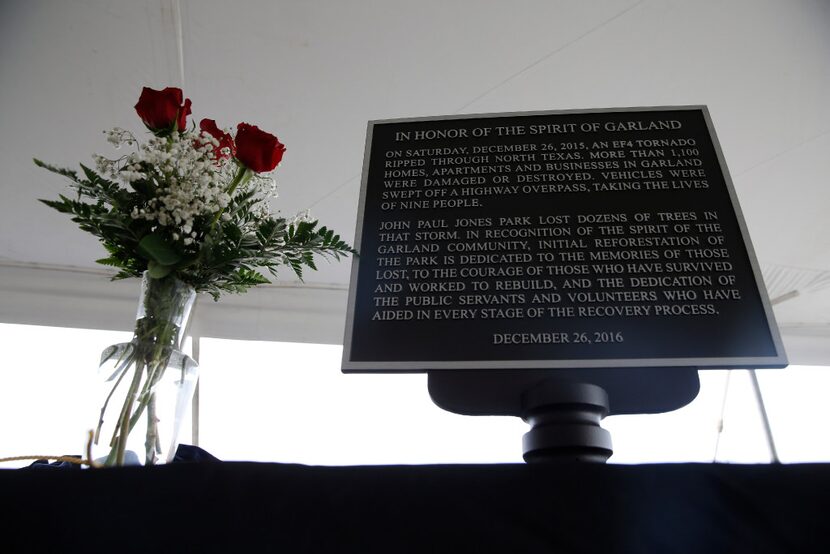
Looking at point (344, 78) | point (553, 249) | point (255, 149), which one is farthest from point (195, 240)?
point (344, 78)

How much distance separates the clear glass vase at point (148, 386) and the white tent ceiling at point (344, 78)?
1432 millimetres

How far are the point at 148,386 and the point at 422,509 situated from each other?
534 mm

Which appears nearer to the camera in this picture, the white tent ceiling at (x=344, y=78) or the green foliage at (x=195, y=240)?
the green foliage at (x=195, y=240)

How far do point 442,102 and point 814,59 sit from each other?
1.43 metres

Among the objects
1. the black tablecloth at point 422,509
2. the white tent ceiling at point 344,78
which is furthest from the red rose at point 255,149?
the white tent ceiling at point 344,78

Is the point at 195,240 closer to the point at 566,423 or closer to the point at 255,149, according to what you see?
the point at 255,149

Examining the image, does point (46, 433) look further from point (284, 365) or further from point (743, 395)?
point (743, 395)

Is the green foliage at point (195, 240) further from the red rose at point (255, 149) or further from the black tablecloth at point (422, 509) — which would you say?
the black tablecloth at point (422, 509)

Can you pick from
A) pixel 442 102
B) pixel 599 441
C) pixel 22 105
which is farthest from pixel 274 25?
pixel 599 441

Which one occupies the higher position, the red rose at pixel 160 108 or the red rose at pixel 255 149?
the red rose at pixel 160 108

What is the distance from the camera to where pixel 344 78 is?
2211 mm

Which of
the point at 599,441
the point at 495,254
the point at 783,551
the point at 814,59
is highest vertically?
the point at 814,59

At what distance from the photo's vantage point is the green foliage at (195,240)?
3.02 ft

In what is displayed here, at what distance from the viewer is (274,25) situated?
2031 mm
